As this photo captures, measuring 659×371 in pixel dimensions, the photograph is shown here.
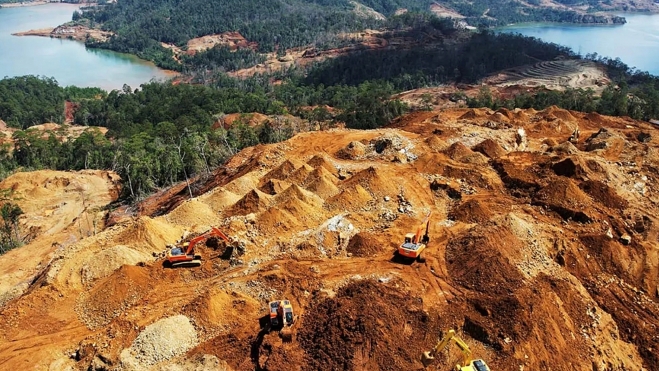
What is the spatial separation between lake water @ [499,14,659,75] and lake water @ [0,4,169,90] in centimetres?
13217

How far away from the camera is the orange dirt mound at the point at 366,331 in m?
17.1

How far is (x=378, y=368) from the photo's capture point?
1694cm

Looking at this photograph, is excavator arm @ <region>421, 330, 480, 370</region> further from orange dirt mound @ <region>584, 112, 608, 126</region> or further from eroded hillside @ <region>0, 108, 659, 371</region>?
orange dirt mound @ <region>584, 112, 608, 126</region>

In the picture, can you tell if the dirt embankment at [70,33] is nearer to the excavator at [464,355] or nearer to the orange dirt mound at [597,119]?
the orange dirt mound at [597,119]

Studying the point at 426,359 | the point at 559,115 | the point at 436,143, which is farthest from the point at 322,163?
the point at 559,115

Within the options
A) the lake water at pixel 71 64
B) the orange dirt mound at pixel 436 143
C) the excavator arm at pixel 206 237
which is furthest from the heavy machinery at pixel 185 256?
the lake water at pixel 71 64

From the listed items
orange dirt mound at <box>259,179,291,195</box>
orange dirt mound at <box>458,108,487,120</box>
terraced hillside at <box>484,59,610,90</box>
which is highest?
orange dirt mound at <box>259,179,291,195</box>

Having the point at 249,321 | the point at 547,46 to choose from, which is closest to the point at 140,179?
the point at 249,321

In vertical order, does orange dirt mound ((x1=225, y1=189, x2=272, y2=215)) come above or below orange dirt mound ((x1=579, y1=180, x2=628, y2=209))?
below

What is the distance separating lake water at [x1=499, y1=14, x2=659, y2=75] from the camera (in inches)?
5320

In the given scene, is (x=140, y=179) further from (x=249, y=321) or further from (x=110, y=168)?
(x=249, y=321)

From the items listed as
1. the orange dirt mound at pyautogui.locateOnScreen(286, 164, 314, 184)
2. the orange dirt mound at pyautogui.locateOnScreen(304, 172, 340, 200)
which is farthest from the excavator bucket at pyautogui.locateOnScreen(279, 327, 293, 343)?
the orange dirt mound at pyautogui.locateOnScreen(286, 164, 314, 184)

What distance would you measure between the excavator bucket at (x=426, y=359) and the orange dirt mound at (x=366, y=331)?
305 mm

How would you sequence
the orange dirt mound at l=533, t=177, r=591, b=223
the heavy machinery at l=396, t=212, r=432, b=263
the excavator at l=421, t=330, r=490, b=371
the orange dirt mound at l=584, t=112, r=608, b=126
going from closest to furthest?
the excavator at l=421, t=330, r=490, b=371 < the heavy machinery at l=396, t=212, r=432, b=263 < the orange dirt mound at l=533, t=177, r=591, b=223 < the orange dirt mound at l=584, t=112, r=608, b=126
